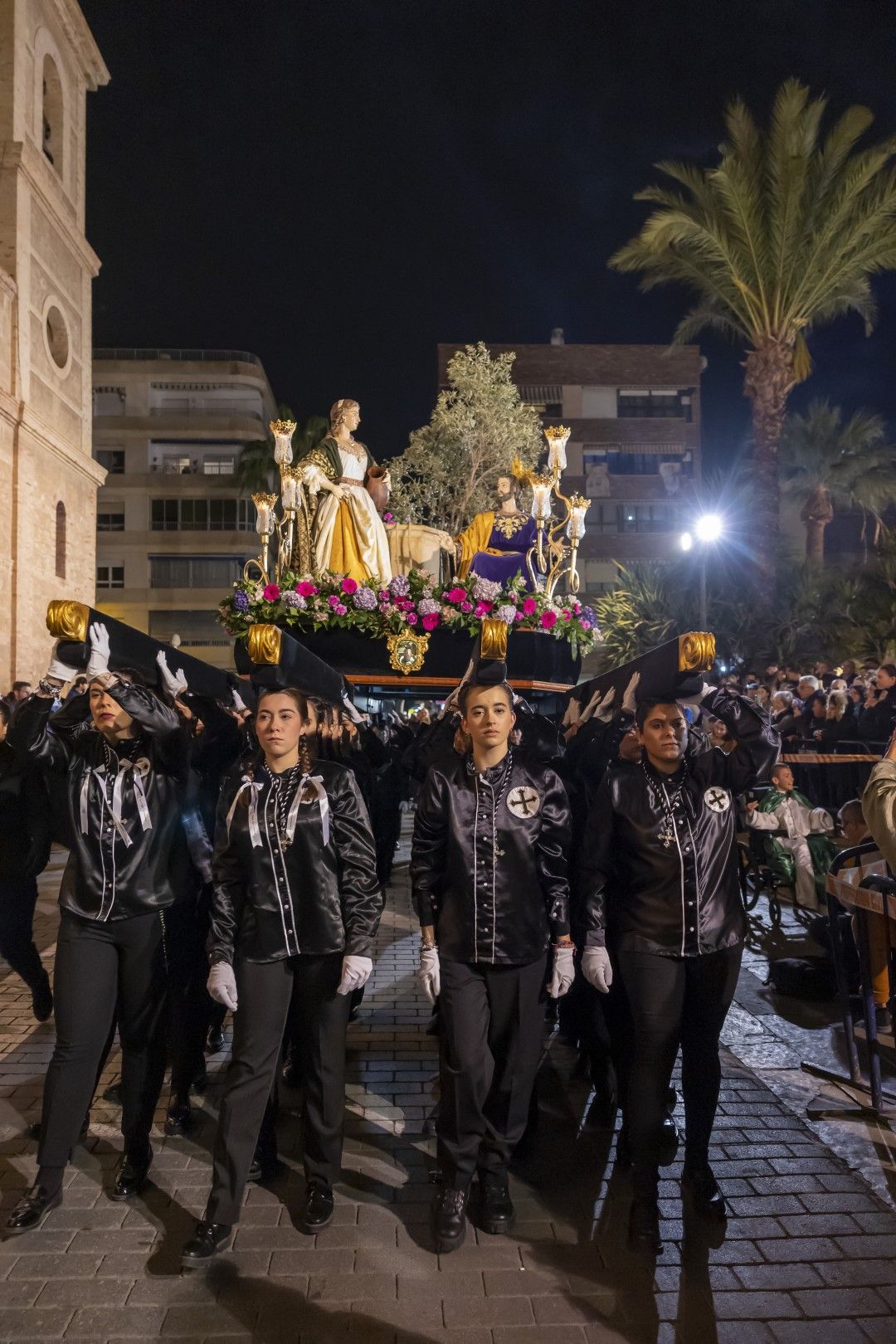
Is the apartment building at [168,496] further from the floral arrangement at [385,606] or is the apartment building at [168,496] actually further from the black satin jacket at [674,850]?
the black satin jacket at [674,850]

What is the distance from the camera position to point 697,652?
3711mm

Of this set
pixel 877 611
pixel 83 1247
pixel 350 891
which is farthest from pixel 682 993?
pixel 877 611

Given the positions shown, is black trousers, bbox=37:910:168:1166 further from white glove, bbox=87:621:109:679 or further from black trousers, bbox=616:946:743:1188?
black trousers, bbox=616:946:743:1188

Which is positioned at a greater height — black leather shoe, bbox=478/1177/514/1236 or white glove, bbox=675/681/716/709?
white glove, bbox=675/681/716/709

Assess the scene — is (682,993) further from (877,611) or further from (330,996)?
(877,611)

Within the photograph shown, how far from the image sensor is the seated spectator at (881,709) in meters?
11.1

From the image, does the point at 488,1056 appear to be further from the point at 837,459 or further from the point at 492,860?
the point at 837,459

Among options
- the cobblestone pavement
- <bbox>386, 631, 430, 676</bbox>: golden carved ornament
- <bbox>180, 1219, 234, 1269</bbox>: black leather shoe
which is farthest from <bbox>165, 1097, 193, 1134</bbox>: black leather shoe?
<bbox>386, 631, 430, 676</bbox>: golden carved ornament

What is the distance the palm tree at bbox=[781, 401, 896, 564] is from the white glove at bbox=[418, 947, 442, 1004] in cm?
3005

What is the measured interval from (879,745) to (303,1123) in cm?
943

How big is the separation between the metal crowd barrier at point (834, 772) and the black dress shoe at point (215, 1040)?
7.15m

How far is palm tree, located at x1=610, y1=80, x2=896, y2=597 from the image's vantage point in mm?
17156

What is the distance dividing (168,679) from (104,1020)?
1.47 metres

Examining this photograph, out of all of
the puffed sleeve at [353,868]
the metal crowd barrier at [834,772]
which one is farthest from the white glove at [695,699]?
the metal crowd barrier at [834,772]
